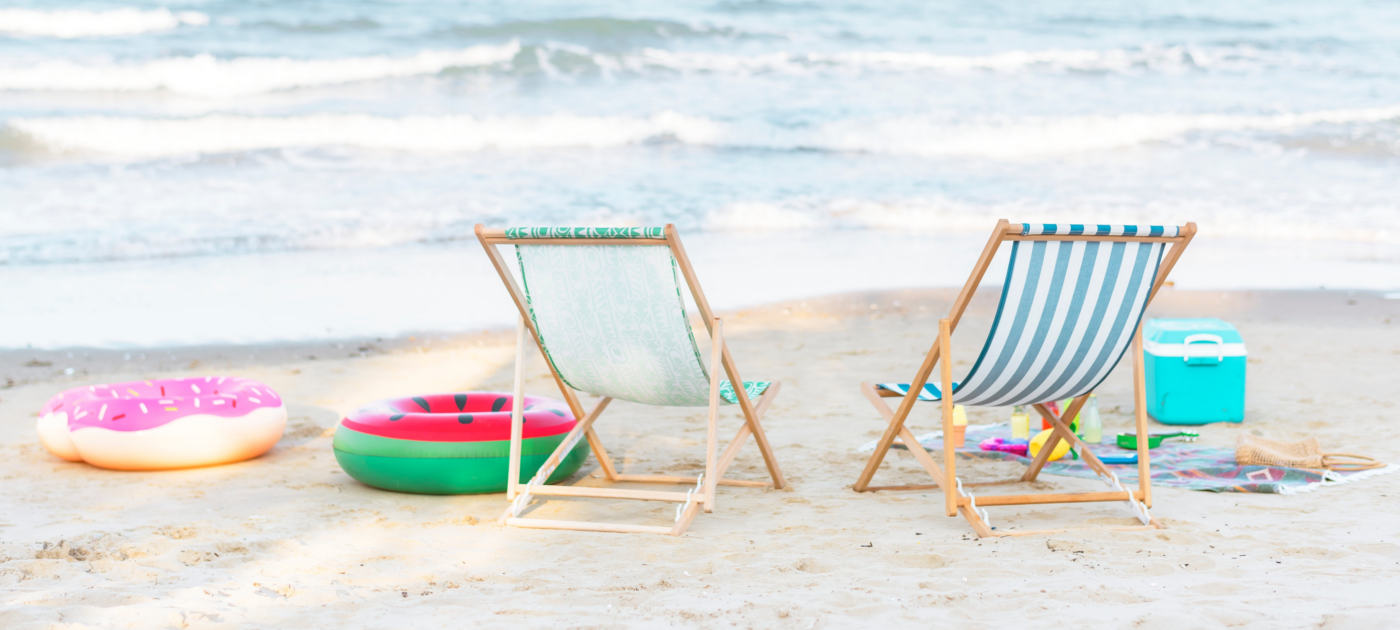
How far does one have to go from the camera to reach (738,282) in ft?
28.0

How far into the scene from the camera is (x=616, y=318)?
3.57m

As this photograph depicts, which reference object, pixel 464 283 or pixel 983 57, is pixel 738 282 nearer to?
pixel 464 283

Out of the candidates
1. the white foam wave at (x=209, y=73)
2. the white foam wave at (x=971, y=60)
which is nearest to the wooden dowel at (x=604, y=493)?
the white foam wave at (x=209, y=73)

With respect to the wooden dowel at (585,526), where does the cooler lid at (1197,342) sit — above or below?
above

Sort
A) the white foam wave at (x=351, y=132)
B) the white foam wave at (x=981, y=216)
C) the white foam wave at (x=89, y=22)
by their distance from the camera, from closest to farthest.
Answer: the white foam wave at (x=981, y=216), the white foam wave at (x=351, y=132), the white foam wave at (x=89, y=22)

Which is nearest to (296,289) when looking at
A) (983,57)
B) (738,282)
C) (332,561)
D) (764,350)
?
(738,282)

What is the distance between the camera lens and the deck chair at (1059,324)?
330cm

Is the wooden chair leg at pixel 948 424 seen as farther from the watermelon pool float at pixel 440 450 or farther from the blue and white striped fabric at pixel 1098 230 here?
the watermelon pool float at pixel 440 450

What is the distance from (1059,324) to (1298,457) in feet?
4.43

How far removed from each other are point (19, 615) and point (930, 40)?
19.8m

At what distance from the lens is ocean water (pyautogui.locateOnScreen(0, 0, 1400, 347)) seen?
8812 mm

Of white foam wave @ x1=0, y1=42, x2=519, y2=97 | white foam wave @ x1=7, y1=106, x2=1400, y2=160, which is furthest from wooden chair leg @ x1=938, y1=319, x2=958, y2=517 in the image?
white foam wave @ x1=0, y1=42, x2=519, y2=97

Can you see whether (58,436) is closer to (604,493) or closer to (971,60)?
(604,493)

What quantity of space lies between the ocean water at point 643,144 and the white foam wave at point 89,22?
2.5 inches
